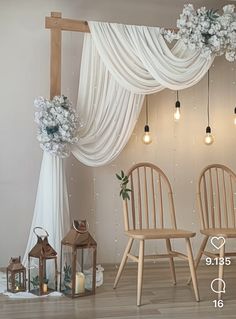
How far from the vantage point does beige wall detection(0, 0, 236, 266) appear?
13.2 ft

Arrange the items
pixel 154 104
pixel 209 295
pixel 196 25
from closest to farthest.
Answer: pixel 209 295, pixel 196 25, pixel 154 104

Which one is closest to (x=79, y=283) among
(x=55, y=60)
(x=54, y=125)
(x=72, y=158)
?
(x=54, y=125)

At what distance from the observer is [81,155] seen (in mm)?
3750

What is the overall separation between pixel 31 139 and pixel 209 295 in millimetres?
1953

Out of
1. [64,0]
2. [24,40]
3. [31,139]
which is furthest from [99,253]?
[64,0]

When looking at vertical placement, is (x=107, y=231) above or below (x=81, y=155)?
below

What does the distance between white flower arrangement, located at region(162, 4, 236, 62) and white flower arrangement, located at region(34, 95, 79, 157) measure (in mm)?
1095

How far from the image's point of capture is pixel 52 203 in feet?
11.7

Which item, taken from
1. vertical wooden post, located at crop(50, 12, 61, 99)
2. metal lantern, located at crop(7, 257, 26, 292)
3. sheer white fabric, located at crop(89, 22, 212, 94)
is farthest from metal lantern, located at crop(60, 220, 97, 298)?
sheer white fabric, located at crop(89, 22, 212, 94)

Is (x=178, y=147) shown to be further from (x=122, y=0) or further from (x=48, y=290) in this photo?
(x=48, y=290)

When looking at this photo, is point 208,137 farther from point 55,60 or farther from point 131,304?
point 131,304

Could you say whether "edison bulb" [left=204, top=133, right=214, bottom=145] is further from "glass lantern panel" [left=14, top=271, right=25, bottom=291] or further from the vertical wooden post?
"glass lantern panel" [left=14, top=271, right=25, bottom=291]

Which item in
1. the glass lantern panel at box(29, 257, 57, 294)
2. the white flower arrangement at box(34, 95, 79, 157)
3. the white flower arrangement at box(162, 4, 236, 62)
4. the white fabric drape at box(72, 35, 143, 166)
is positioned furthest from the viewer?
the white fabric drape at box(72, 35, 143, 166)

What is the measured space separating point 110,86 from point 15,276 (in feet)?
5.36
